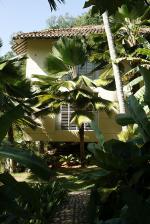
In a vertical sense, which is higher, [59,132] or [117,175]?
[59,132]

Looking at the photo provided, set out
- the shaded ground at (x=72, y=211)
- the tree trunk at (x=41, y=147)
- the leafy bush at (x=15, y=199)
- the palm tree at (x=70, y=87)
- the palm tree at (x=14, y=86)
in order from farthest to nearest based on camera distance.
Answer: the tree trunk at (x=41, y=147) < the palm tree at (x=70, y=87) < the palm tree at (x=14, y=86) < the shaded ground at (x=72, y=211) < the leafy bush at (x=15, y=199)

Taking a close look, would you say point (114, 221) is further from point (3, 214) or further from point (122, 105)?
point (122, 105)

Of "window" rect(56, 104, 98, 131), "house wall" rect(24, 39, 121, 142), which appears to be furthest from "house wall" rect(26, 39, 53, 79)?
"window" rect(56, 104, 98, 131)

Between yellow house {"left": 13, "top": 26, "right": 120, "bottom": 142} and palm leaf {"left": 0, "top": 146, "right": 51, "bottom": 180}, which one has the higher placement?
yellow house {"left": 13, "top": 26, "right": 120, "bottom": 142}

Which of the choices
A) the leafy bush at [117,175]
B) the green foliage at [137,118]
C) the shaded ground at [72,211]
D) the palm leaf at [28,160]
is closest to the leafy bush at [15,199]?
the palm leaf at [28,160]

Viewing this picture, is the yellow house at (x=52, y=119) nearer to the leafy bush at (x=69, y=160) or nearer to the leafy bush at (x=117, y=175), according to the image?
the leafy bush at (x=69, y=160)

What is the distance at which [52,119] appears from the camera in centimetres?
2066

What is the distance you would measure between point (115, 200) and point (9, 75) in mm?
13149

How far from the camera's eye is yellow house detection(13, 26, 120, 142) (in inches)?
810

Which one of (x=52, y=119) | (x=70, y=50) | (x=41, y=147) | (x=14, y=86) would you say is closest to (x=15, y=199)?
(x=14, y=86)

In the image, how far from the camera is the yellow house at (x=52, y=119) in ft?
67.5

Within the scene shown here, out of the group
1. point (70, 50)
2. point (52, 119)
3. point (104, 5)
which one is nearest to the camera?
point (104, 5)

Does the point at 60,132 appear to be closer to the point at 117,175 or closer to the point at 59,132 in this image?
the point at 59,132

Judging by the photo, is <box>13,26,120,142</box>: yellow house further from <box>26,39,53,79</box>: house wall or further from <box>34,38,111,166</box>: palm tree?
<box>34,38,111,166</box>: palm tree
